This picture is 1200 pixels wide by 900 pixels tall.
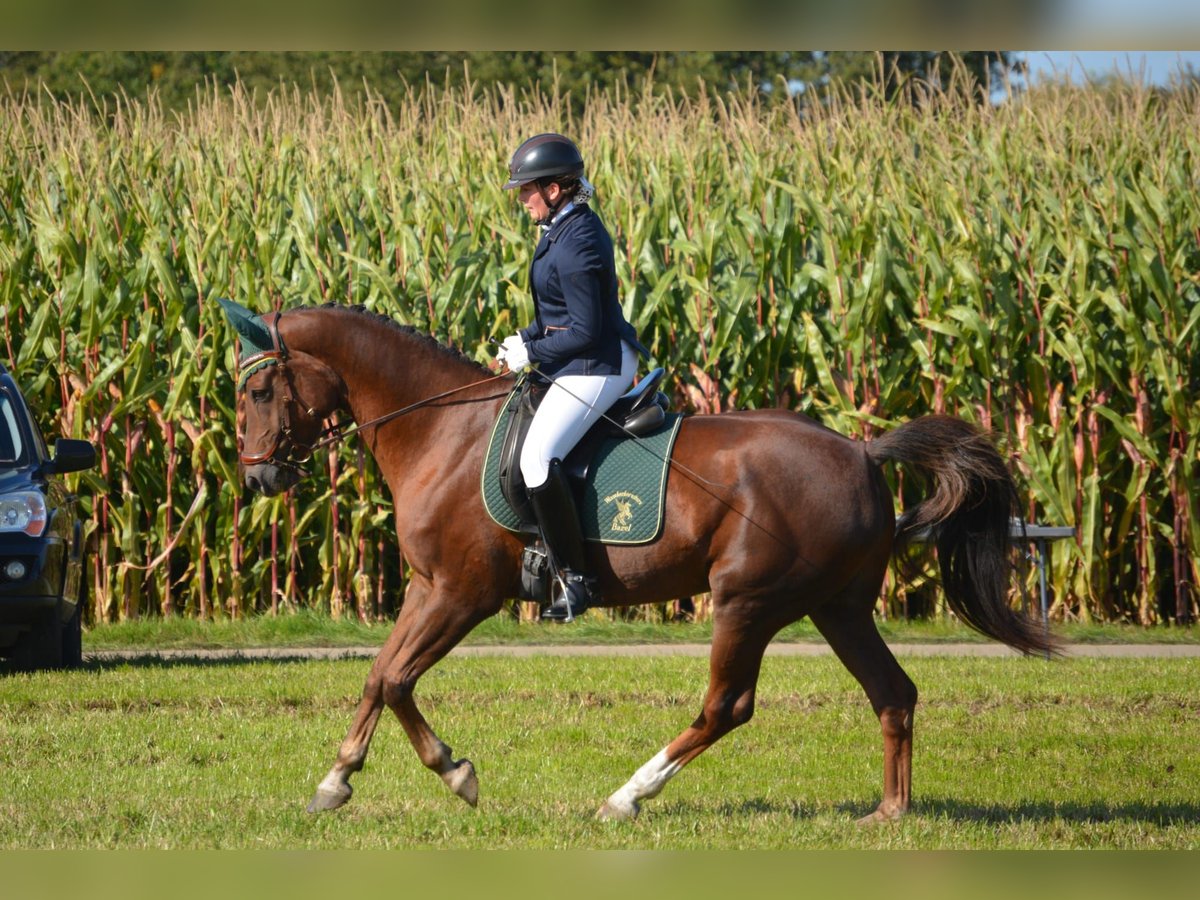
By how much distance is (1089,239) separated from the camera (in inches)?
465

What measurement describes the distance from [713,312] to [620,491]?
6373mm

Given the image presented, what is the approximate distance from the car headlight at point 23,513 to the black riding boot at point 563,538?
185 inches

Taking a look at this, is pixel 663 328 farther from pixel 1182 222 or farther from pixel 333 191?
pixel 1182 222

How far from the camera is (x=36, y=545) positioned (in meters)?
9.21

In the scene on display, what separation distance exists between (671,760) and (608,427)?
4.59 ft

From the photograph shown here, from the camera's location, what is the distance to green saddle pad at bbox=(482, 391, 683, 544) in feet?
19.7

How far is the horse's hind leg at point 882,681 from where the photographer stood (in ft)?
19.9

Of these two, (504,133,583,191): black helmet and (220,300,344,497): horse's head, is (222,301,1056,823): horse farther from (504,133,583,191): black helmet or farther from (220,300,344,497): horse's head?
(504,133,583,191): black helmet

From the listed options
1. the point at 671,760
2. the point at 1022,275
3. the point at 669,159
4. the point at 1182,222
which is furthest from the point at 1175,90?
the point at 671,760

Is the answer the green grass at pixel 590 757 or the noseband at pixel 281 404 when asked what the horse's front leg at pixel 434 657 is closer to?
the green grass at pixel 590 757

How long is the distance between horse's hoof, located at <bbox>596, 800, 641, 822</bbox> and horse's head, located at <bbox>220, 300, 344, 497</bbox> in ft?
6.24

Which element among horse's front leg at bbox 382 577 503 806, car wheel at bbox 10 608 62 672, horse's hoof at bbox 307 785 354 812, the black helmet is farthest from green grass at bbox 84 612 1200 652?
the black helmet

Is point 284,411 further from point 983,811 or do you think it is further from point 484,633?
point 484,633

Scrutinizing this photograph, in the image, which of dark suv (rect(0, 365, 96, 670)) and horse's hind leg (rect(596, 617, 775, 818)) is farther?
dark suv (rect(0, 365, 96, 670))
